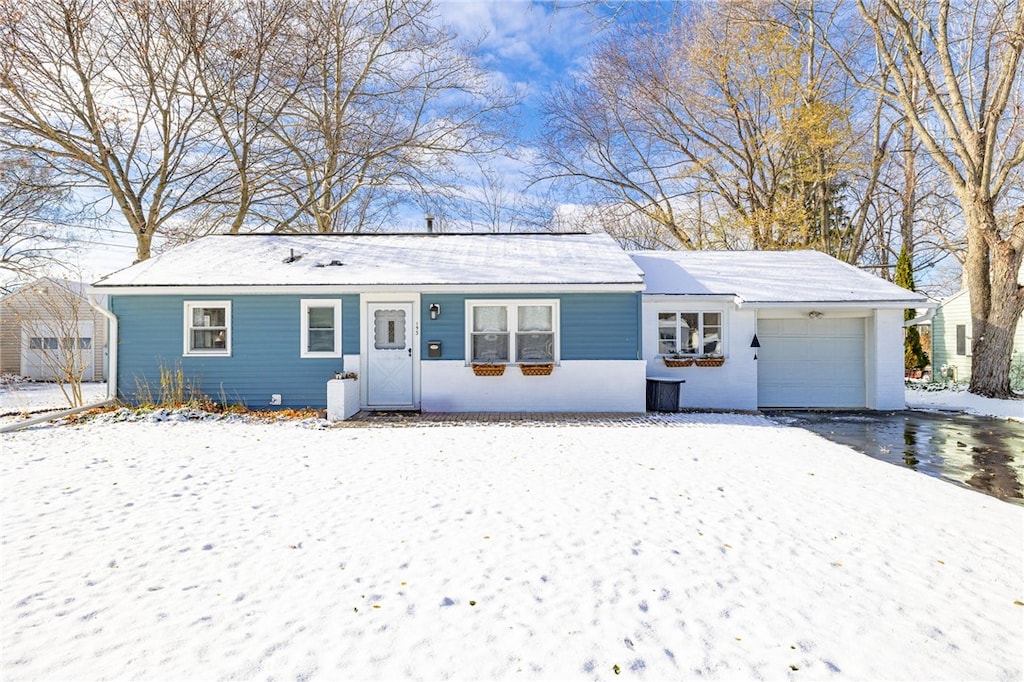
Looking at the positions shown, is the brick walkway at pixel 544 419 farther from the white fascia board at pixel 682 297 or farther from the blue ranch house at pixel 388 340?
the white fascia board at pixel 682 297

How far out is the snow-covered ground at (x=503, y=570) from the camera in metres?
2.56

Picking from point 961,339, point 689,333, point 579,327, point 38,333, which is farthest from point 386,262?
point 961,339

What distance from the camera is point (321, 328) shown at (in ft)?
33.2

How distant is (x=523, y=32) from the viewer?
9.97 metres

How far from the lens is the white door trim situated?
32.9 feet

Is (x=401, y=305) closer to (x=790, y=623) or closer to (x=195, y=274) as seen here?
(x=195, y=274)

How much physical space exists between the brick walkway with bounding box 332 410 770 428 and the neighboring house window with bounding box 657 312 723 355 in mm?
1475

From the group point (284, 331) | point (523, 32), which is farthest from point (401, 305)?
point (523, 32)

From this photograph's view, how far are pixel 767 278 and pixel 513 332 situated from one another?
624 centimetres

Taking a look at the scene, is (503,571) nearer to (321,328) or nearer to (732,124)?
(321,328)

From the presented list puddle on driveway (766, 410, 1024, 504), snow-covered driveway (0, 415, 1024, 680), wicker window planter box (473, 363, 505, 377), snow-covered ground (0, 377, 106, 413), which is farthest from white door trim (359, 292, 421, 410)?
puddle on driveway (766, 410, 1024, 504)

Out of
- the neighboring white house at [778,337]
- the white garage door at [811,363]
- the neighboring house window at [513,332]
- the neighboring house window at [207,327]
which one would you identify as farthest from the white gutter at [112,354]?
the white garage door at [811,363]

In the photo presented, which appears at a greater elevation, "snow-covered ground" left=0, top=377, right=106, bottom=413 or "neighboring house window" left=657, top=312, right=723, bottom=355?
"neighboring house window" left=657, top=312, right=723, bottom=355

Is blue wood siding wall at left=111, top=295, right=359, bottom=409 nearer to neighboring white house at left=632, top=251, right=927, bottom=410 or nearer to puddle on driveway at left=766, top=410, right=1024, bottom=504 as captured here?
neighboring white house at left=632, top=251, right=927, bottom=410
